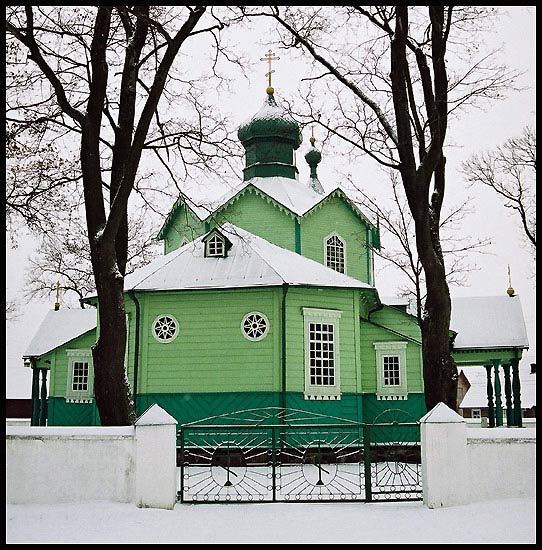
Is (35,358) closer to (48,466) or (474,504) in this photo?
(48,466)

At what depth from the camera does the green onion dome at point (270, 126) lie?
25766mm

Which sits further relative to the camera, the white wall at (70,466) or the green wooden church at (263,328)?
the green wooden church at (263,328)

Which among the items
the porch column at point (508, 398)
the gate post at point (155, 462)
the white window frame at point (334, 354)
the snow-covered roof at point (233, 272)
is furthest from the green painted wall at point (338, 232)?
Answer: the gate post at point (155, 462)

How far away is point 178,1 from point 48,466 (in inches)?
302

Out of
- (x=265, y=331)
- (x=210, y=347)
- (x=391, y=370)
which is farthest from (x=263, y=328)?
(x=391, y=370)

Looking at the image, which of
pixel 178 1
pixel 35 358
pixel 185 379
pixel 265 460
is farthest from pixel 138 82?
pixel 35 358

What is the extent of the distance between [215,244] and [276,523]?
11153 mm

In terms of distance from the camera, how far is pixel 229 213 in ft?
76.0

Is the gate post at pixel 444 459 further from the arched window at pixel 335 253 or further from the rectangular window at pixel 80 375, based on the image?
the rectangular window at pixel 80 375

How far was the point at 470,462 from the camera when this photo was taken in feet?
33.4

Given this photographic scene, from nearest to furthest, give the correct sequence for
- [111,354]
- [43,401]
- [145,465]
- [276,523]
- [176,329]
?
1. [276,523]
2. [145,465]
3. [111,354]
4. [176,329]
5. [43,401]

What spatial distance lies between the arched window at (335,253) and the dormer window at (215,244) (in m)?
4.97

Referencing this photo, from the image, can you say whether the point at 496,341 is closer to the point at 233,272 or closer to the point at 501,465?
the point at 233,272

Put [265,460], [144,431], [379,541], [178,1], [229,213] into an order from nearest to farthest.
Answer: [379,541], [144,431], [178,1], [265,460], [229,213]
